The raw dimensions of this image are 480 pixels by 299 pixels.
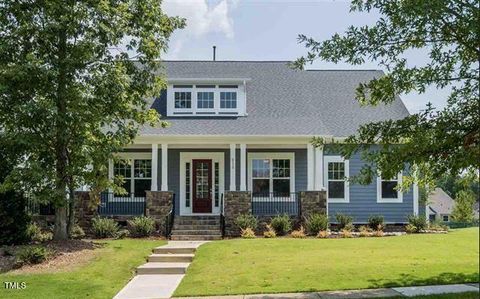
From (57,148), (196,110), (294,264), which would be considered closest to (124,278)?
(294,264)

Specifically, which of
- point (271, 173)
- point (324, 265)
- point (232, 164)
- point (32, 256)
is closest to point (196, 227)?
point (232, 164)

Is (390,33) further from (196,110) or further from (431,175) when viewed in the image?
(196,110)

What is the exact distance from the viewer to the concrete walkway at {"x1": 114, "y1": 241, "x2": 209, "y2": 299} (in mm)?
9328

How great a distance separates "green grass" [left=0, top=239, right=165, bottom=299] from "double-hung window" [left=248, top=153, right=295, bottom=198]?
7356 mm

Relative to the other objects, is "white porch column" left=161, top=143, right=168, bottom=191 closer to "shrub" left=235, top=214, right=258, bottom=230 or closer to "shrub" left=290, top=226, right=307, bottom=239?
"shrub" left=235, top=214, right=258, bottom=230

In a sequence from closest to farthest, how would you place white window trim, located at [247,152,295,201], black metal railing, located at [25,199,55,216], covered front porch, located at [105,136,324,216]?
black metal railing, located at [25,199,55,216], covered front porch, located at [105,136,324,216], white window trim, located at [247,152,295,201]

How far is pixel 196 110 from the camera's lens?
20891 mm

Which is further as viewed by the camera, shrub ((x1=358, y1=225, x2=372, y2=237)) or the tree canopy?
shrub ((x1=358, y1=225, x2=372, y2=237))

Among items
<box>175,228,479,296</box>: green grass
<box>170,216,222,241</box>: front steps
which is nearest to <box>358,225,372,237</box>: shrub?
<box>175,228,479,296</box>: green grass

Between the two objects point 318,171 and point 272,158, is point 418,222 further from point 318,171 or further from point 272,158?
point 272,158

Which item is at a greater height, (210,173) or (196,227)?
(210,173)

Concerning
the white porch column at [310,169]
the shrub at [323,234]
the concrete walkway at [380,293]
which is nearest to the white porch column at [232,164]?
the white porch column at [310,169]

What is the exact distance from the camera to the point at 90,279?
10.3m

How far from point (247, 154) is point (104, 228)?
6310mm
